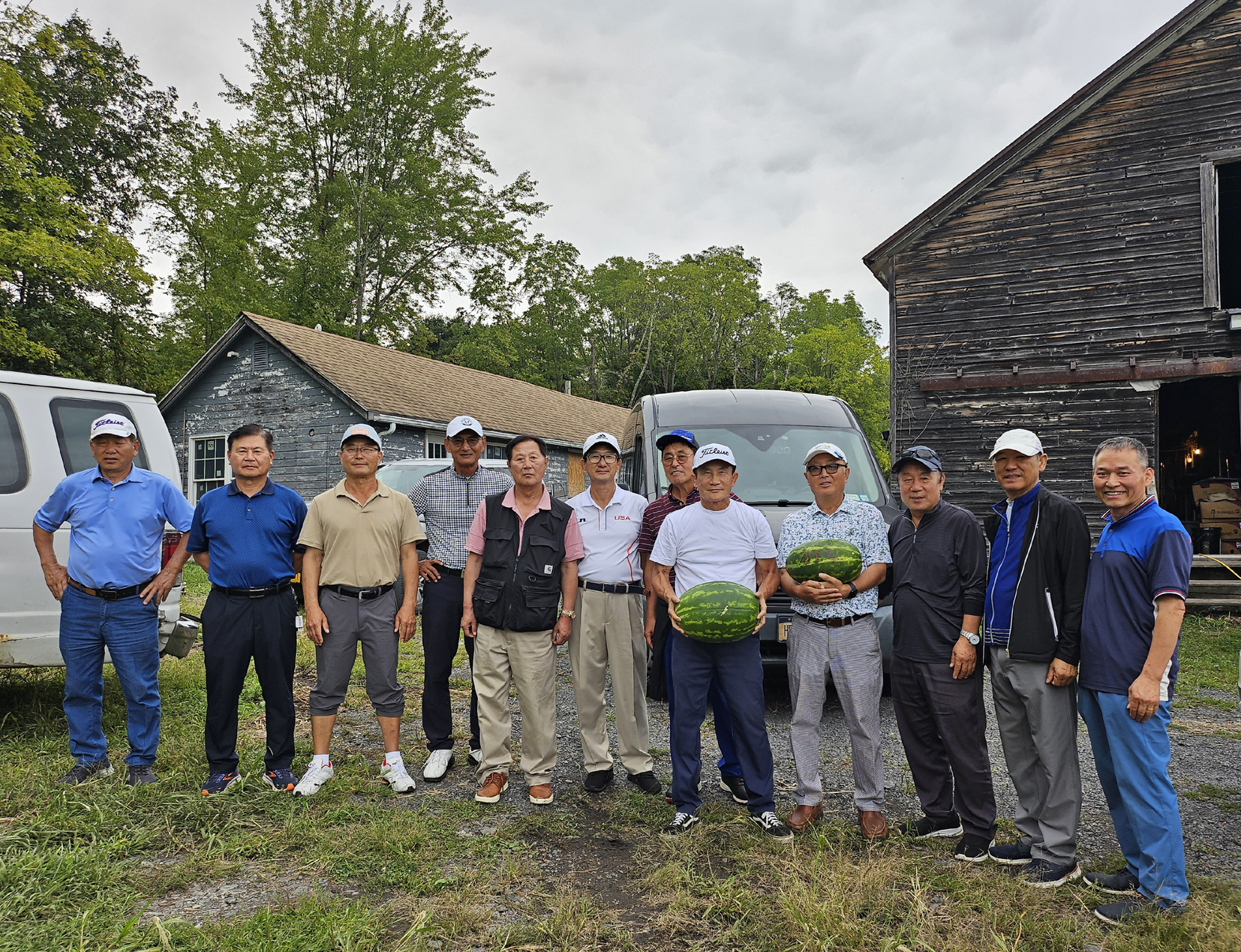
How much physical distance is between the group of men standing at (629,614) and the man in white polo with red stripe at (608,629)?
0.01m

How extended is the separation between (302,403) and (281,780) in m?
15.2

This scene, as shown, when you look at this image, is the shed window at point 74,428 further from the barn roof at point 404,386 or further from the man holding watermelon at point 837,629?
the barn roof at point 404,386

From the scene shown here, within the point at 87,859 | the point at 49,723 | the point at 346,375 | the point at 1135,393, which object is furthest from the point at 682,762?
the point at 346,375

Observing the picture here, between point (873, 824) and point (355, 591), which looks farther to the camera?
point (355, 591)

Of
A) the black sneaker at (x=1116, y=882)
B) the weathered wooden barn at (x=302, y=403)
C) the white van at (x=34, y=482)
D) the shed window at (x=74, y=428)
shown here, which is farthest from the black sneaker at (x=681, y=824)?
the weathered wooden barn at (x=302, y=403)

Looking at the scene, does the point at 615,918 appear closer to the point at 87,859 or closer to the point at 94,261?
the point at 87,859

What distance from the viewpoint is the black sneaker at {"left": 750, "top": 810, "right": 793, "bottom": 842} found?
390cm

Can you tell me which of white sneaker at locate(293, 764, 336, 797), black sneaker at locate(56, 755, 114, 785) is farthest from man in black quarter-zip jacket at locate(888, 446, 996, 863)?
black sneaker at locate(56, 755, 114, 785)

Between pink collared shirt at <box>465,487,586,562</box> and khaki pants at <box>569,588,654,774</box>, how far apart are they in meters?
0.25

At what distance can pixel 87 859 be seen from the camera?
11.6ft

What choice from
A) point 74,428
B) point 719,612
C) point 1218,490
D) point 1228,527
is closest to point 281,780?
point 719,612

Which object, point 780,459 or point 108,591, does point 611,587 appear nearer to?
point 780,459

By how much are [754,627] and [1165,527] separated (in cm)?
181

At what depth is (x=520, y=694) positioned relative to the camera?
4.51 meters
